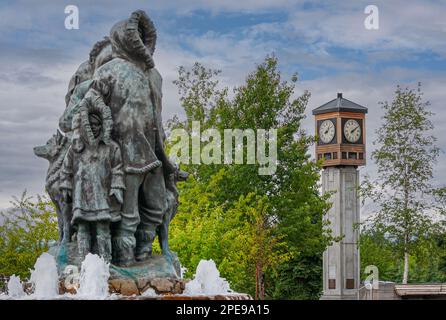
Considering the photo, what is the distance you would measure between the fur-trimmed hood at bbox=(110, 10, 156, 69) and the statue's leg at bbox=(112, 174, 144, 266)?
1.85 meters

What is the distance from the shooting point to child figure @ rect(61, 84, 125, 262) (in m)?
14.2

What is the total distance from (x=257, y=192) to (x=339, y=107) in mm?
28595

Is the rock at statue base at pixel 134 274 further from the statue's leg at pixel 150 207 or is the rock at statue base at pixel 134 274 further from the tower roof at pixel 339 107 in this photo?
the tower roof at pixel 339 107

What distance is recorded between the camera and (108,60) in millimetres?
15242

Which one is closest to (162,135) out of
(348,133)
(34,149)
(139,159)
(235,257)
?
(139,159)

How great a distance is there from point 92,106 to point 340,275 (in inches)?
2143

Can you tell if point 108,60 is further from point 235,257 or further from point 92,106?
point 235,257

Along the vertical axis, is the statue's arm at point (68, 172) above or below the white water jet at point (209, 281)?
above

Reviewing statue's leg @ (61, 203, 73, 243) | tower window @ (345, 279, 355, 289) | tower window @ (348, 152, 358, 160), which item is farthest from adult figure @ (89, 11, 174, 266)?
tower window @ (345, 279, 355, 289)

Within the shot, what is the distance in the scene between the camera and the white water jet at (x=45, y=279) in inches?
545

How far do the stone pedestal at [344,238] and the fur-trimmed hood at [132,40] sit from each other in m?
51.7

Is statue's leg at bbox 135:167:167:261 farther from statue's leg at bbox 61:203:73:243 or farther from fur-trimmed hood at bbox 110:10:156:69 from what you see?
fur-trimmed hood at bbox 110:10:156:69

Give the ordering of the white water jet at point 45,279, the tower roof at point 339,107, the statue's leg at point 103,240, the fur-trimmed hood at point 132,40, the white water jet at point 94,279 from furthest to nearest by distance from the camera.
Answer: the tower roof at point 339,107 < the fur-trimmed hood at point 132,40 < the statue's leg at point 103,240 < the white water jet at point 45,279 < the white water jet at point 94,279

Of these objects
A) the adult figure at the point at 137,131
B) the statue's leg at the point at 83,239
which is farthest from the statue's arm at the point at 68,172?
the adult figure at the point at 137,131
